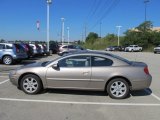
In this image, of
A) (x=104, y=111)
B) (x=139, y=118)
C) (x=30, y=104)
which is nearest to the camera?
(x=139, y=118)

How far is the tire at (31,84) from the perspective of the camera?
30.3 feet

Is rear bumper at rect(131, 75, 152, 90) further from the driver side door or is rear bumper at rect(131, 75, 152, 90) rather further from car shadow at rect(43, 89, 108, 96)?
the driver side door

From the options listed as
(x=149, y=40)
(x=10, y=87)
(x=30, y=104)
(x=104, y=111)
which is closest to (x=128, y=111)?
(x=104, y=111)

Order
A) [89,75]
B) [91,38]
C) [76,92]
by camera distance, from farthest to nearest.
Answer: [91,38] → [76,92] → [89,75]

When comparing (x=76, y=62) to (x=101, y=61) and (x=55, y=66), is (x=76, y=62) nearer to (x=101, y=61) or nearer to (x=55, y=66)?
(x=55, y=66)

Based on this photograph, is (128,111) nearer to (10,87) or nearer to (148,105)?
(148,105)

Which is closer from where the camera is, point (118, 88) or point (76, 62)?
point (118, 88)

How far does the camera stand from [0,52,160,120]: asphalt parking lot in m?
6.87

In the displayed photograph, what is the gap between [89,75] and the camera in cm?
898

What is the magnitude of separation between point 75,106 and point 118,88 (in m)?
1.75

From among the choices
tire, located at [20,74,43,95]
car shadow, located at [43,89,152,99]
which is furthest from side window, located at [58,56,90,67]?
car shadow, located at [43,89,152,99]

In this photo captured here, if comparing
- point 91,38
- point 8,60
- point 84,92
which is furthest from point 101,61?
point 91,38

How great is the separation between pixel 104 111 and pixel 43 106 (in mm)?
1578

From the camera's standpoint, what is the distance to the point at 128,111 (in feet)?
24.3
